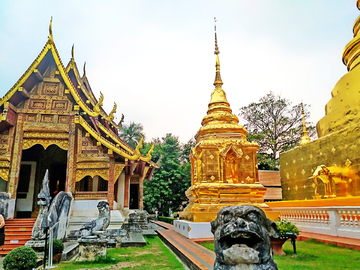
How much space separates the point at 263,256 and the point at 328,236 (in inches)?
222

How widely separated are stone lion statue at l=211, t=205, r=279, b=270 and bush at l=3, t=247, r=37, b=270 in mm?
3715

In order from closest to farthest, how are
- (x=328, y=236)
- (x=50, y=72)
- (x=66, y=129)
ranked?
(x=328, y=236) < (x=66, y=129) < (x=50, y=72)

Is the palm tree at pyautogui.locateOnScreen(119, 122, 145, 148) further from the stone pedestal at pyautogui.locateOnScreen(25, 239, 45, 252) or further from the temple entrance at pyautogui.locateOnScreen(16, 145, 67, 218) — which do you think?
the stone pedestal at pyautogui.locateOnScreen(25, 239, 45, 252)

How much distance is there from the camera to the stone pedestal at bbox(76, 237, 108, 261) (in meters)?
6.38

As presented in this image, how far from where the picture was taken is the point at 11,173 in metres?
10.0

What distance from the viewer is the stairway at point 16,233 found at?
8.26 m

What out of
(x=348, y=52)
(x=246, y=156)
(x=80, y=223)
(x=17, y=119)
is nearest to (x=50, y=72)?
(x=17, y=119)

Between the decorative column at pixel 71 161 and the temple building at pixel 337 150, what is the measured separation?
336 inches

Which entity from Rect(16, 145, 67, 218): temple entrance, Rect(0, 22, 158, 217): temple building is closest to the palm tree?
Rect(16, 145, 67, 218): temple entrance

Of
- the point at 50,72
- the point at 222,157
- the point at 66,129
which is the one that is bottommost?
the point at 222,157

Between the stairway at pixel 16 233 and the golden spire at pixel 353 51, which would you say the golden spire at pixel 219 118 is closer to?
the golden spire at pixel 353 51

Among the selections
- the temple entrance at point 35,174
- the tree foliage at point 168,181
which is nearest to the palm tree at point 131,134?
the tree foliage at point 168,181

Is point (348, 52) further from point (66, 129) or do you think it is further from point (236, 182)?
point (66, 129)

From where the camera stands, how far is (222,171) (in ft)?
35.1
